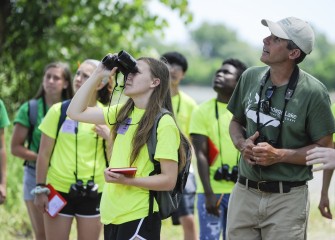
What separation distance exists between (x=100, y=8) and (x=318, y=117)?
10.4 meters

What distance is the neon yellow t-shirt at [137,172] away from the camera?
4742 mm

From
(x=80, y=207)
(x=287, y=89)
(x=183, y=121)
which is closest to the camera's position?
(x=287, y=89)

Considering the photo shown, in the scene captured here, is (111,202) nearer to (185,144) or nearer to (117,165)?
(117,165)

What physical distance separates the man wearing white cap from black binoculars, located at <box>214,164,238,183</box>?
157cm

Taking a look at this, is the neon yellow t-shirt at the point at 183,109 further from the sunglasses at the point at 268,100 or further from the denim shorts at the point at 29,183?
the sunglasses at the point at 268,100

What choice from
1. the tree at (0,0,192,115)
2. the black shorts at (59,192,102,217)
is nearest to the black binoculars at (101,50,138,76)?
the black shorts at (59,192,102,217)

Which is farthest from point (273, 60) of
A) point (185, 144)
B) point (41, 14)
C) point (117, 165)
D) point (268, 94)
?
point (41, 14)

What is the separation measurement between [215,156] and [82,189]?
151 centimetres

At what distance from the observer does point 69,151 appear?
19.9 feet

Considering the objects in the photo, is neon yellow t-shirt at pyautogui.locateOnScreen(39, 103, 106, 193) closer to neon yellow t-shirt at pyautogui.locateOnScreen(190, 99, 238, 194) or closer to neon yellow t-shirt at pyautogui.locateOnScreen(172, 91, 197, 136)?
neon yellow t-shirt at pyautogui.locateOnScreen(190, 99, 238, 194)

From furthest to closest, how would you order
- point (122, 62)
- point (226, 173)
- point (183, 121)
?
point (183, 121) → point (226, 173) → point (122, 62)

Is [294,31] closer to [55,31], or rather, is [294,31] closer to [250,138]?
[250,138]

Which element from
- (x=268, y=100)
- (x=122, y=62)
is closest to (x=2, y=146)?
(x=122, y=62)

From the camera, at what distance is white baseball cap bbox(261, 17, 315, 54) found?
16.5 ft
